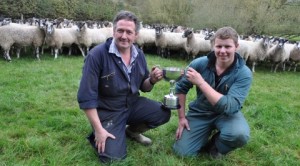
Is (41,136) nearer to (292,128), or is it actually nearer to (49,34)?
(292,128)

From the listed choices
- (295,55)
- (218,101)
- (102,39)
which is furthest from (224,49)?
(295,55)

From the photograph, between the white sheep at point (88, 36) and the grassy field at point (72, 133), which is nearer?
the grassy field at point (72, 133)

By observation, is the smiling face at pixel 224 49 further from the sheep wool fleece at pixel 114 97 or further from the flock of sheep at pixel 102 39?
the flock of sheep at pixel 102 39

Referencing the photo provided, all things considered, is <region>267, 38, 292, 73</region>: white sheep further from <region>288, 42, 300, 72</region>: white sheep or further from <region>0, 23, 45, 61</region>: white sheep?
<region>0, 23, 45, 61</region>: white sheep

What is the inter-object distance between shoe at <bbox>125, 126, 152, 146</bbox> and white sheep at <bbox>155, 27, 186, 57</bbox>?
10.3 metres

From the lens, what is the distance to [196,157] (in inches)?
150

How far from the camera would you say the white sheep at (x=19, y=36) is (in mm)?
10773

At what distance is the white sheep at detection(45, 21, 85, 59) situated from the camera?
12.0 meters

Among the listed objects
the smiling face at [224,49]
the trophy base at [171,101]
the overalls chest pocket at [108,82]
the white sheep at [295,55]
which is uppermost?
the smiling face at [224,49]

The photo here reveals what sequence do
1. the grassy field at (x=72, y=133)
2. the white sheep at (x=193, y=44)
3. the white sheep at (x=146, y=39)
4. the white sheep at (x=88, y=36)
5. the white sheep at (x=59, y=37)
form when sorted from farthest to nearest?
the white sheep at (x=146, y=39)
the white sheep at (x=193, y=44)
the white sheep at (x=88, y=36)
the white sheep at (x=59, y=37)
the grassy field at (x=72, y=133)

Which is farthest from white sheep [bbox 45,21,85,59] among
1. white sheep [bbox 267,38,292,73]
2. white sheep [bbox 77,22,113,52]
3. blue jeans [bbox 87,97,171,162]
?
blue jeans [bbox 87,97,171,162]

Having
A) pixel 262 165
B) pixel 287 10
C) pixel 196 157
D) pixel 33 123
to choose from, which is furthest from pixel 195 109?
pixel 287 10

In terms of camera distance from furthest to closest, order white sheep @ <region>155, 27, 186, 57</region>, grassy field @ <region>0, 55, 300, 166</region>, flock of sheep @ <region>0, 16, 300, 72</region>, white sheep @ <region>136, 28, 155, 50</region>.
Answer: white sheep @ <region>136, 28, 155, 50</region>
white sheep @ <region>155, 27, 186, 57</region>
flock of sheep @ <region>0, 16, 300, 72</region>
grassy field @ <region>0, 55, 300, 166</region>

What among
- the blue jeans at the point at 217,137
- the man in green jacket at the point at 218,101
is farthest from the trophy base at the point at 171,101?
the blue jeans at the point at 217,137
